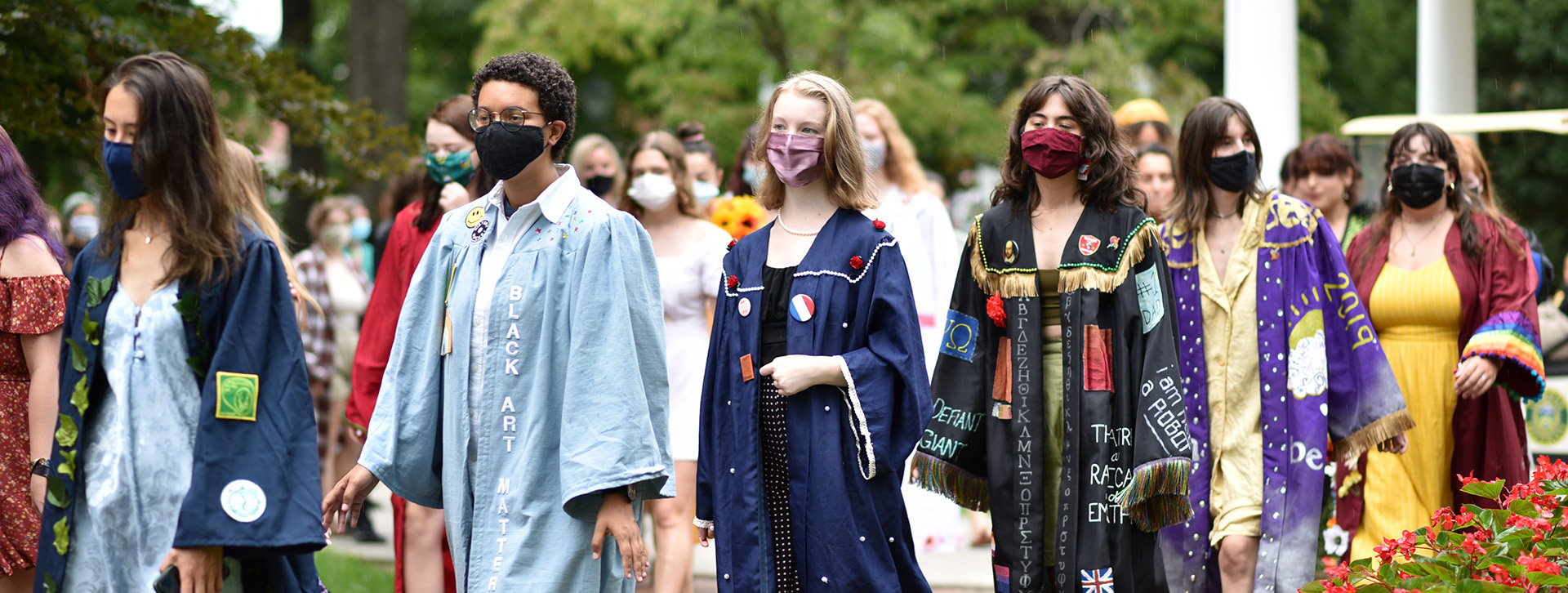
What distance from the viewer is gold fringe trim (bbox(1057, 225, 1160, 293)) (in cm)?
474

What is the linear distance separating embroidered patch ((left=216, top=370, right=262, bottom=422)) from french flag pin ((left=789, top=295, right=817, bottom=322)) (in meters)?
1.58

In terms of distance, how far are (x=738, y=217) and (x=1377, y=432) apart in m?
3.33

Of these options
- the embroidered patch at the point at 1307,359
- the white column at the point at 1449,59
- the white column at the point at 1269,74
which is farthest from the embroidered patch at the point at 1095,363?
the white column at the point at 1449,59

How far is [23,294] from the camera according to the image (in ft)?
14.8

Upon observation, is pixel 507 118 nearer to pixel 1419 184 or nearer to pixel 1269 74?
pixel 1419 184

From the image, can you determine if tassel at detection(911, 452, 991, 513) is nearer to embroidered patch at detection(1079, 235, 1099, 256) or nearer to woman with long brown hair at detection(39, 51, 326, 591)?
embroidered patch at detection(1079, 235, 1099, 256)

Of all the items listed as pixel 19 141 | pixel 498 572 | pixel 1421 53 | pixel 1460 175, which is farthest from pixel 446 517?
pixel 1421 53

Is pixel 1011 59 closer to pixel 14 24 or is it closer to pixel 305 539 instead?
pixel 14 24

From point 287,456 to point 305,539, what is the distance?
21 cm

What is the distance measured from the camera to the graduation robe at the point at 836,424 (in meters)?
4.36

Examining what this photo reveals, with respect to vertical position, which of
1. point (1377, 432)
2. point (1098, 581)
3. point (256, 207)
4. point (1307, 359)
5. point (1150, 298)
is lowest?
point (1098, 581)

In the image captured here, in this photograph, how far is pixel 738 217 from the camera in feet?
25.0

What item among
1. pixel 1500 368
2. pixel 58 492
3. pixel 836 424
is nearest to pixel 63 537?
pixel 58 492

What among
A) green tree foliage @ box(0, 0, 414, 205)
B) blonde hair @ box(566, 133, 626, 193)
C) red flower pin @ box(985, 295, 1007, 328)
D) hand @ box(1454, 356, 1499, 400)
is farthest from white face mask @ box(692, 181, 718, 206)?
hand @ box(1454, 356, 1499, 400)
